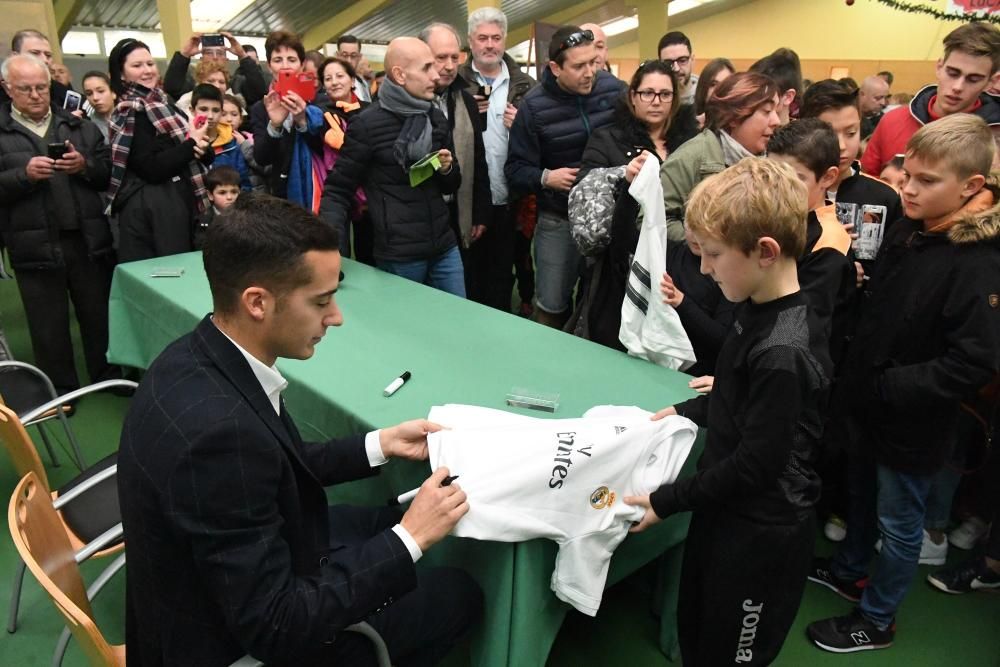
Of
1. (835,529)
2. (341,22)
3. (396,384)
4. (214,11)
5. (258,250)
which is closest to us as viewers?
(258,250)

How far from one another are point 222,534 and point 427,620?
49 centimetres

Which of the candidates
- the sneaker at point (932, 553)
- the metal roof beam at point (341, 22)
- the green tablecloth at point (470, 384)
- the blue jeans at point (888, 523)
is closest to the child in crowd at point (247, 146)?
the green tablecloth at point (470, 384)

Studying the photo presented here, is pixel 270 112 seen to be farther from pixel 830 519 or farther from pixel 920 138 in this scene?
pixel 830 519

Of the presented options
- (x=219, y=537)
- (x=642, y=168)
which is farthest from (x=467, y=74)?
(x=219, y=537)

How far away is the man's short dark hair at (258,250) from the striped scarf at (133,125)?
2.25 m

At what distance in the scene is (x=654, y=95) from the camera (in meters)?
2.33

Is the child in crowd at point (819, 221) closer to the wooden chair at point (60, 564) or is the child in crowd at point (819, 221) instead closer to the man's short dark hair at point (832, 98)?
the man's short dark hair at point (832, 98)

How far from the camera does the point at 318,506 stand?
3.83 ft

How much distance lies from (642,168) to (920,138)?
669 millimetres

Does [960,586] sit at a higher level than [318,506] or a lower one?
lower

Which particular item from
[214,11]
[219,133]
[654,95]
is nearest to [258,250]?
[654,95]

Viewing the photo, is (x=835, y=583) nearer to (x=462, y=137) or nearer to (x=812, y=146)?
(x=812, y=146)

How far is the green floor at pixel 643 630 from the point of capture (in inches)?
69.3

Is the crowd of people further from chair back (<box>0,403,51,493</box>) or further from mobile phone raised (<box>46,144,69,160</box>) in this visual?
chair back (<box>0,403,51,493</box>)
